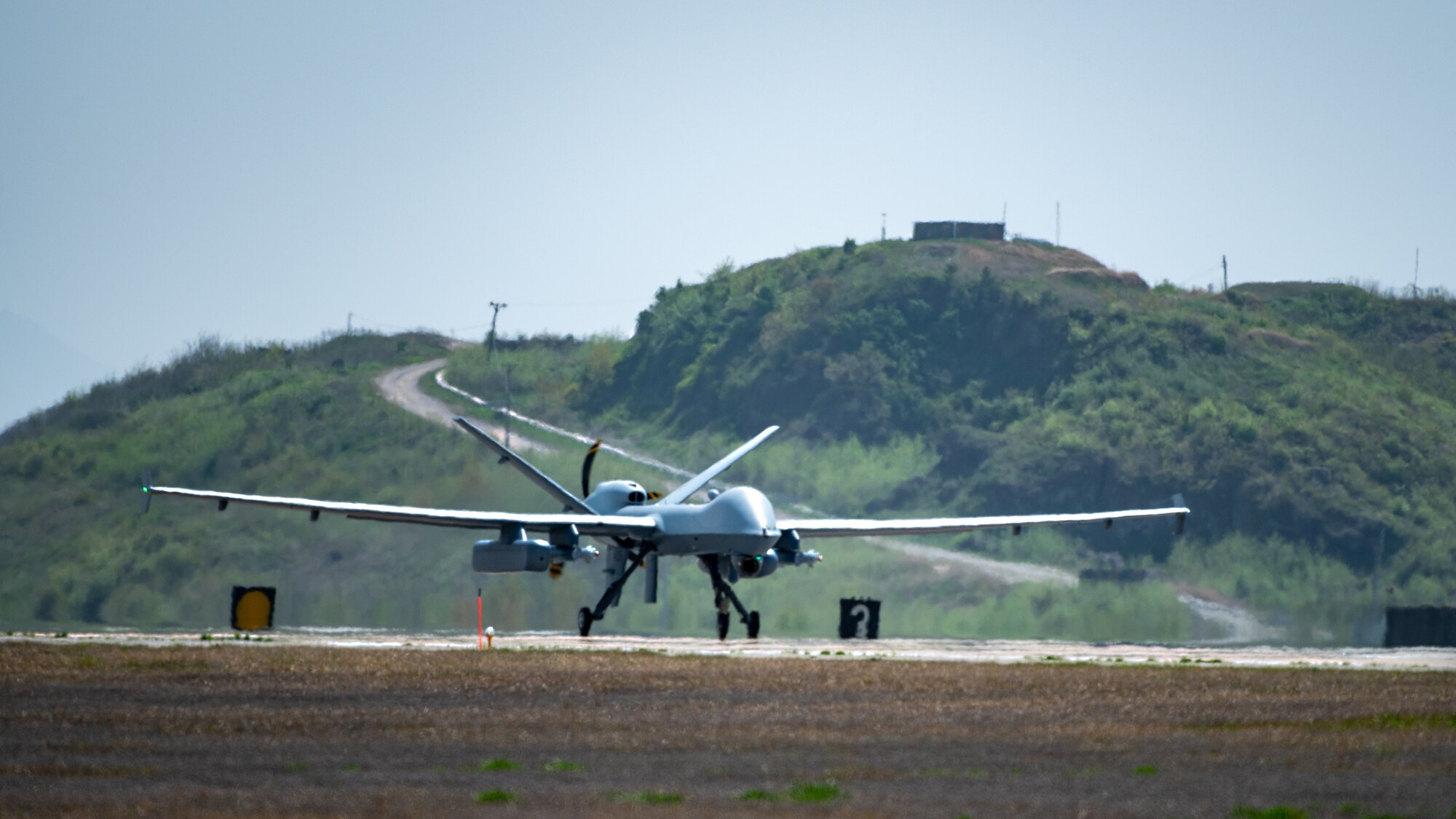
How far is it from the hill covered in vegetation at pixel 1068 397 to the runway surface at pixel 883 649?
3229 cm

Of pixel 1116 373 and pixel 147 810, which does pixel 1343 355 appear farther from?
pixel 147 810

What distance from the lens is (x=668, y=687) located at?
2567 centimetres

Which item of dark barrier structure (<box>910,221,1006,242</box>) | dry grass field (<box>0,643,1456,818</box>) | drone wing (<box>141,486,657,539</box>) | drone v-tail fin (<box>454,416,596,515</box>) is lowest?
dry grass field (<box>0,643,1456,818</box>)

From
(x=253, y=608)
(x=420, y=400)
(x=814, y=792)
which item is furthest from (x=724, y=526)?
(x=420, y=400)

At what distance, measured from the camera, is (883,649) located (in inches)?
1586

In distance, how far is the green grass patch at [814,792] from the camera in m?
13.8

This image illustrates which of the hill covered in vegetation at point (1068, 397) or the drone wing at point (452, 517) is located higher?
the hill covered in vegetation at point (1068, 397)

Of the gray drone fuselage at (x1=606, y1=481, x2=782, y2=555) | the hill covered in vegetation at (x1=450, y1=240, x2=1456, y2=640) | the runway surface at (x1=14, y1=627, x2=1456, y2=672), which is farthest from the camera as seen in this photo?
the hill covered in vegetation at (x1=450, y1=240, x2=1456, y2=640)

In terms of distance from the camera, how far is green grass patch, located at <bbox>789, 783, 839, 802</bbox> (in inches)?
543

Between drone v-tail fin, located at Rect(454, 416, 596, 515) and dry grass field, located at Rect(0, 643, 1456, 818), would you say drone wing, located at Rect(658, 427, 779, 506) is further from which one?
dry grass field, located at Rect(0, 643, 1456, 818)

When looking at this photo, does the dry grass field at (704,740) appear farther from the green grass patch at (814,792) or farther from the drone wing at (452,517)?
the drone wing at (452,517)

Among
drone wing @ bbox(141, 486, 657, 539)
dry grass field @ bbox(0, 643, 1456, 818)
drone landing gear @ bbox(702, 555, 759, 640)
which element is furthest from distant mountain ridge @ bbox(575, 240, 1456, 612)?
dry grass field @ bbox(0, 643, 1456, 818)

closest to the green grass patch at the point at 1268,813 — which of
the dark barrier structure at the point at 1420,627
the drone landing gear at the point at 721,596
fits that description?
the drone landing gear at the point at 721,596

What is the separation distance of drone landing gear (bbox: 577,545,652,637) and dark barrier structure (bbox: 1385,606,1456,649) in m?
22.8
